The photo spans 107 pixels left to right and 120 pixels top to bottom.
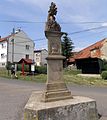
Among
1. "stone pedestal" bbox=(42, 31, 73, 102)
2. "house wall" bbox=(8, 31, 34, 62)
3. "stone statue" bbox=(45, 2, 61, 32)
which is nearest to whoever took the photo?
"stone pedestal" bbox=(42, 31, 73, 102)

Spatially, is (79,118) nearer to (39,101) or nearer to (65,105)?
(65,105)

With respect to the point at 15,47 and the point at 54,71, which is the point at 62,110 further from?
the point at 15,47

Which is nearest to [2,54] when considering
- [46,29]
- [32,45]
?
[32,45]

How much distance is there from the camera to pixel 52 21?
9828 millimetres

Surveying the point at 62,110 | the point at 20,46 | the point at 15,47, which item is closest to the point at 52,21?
the point at 62,110

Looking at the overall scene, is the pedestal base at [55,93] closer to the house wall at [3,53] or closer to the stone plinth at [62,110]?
the stone plinth at [62,110]

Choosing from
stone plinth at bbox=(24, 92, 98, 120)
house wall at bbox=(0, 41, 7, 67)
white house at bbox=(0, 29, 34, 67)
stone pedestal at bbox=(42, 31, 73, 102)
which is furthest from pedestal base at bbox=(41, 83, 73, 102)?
house wall at bbox=(0, 41, 7, 67)

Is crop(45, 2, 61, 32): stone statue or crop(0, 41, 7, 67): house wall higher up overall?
crop(0, 41, 7, 67): house wall

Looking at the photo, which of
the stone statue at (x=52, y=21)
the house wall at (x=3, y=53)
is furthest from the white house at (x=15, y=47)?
the stone statue at (x=52, y=21)

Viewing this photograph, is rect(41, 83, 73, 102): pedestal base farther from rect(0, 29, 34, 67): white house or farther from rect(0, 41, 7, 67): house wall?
rect(0, 41, 7, 67): house wall

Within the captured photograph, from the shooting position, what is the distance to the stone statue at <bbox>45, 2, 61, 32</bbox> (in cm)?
970

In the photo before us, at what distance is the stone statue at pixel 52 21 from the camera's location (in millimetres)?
9703

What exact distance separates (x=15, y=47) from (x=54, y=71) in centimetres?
6439

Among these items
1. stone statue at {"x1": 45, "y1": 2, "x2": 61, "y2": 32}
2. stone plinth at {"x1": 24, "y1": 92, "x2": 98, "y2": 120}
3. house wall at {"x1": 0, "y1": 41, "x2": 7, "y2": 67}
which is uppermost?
house wall at {"x1": 0, "y1": 41, "x2": 7, "y2": 67}
